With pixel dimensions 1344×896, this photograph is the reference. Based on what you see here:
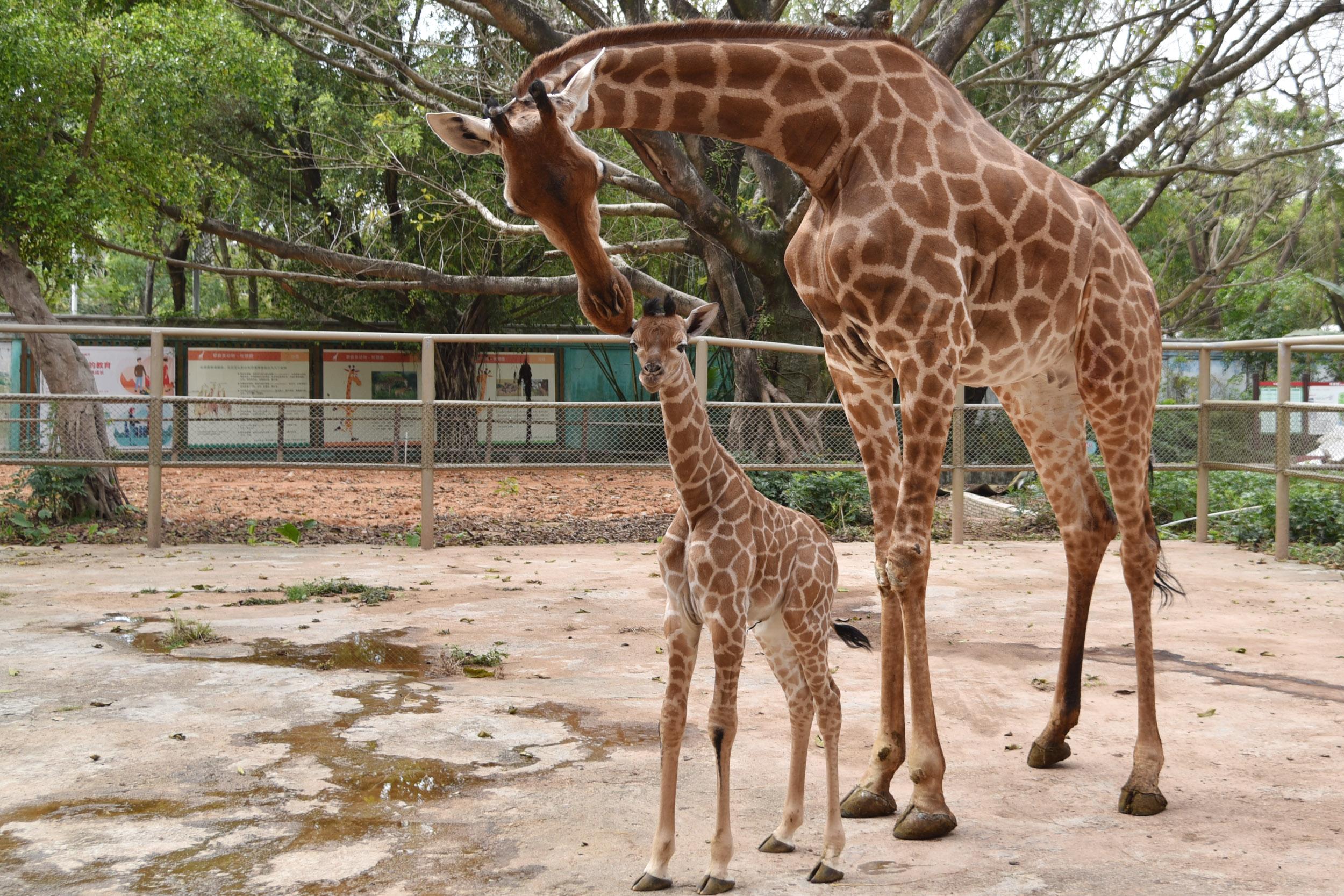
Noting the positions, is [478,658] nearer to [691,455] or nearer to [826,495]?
[691,455]

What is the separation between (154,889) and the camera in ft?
8.73

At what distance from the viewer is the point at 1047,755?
3777mm

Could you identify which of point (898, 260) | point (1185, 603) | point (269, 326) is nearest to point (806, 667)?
point (898, 260)

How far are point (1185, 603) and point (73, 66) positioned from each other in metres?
9.45

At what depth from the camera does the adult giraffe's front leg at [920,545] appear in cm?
309

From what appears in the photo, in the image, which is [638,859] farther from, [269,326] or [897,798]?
[269,326]

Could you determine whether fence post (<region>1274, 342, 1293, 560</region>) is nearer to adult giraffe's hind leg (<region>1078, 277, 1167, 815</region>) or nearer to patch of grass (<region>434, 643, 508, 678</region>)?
adult giraffe's hind leg (<region>1078, 277, 1167, 815</region>)

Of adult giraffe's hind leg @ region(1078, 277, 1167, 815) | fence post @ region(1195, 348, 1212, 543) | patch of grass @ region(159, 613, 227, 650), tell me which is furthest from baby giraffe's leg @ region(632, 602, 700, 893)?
fence post @ region(1195, 348, 1212, 543)

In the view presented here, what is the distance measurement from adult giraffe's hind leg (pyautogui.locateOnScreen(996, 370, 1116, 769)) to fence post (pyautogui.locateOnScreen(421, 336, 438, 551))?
5639 millimetres

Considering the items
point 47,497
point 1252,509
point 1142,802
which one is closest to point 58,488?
point 47,497

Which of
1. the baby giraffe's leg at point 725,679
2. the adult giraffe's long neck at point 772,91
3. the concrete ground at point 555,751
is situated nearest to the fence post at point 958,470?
the concrete ground at point 555,751

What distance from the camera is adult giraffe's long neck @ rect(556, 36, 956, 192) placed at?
9.59 feet

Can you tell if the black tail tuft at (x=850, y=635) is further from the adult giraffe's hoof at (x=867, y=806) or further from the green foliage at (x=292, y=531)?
the green foliage at (x=292, y=531)

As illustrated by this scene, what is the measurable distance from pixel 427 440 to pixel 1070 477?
5.91 meters
